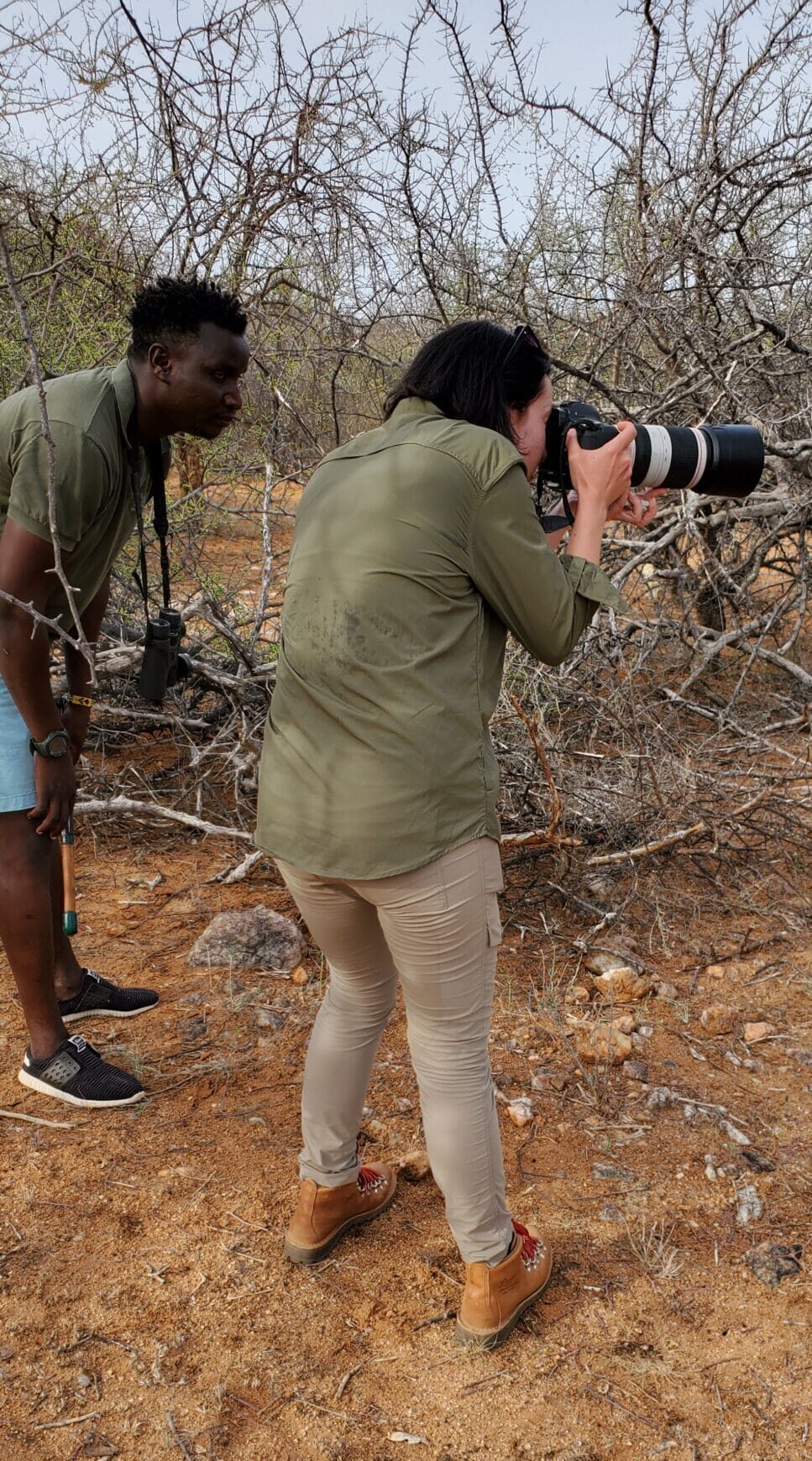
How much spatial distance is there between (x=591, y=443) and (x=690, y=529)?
3174mm

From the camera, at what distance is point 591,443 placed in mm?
1685

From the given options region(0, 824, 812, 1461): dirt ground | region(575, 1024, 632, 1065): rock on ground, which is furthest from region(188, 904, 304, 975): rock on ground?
region(575, 1024, 632, 1065): rock on ground

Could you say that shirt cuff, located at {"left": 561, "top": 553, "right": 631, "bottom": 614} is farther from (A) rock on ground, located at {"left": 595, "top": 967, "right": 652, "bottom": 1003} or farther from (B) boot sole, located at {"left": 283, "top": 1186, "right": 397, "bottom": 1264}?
(A) rock on ground, located at {"left": 595, "top": 967, "right": 652, "bottom": 1003}

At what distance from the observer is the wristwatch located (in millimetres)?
2078

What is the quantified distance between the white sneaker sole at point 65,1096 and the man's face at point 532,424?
1.62 meters

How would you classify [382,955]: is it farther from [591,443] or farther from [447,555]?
[591,443]

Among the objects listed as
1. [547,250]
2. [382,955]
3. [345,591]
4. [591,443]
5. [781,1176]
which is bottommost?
[781,1176]

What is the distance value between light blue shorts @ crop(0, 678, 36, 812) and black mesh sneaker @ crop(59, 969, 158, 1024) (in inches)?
27.3

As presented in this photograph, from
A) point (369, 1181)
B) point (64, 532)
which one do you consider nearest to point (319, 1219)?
point (369, 1181)

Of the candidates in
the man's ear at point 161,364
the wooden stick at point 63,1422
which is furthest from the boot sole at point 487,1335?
the man's ear at point 161,364

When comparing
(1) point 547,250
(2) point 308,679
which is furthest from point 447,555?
(1) point 547,250

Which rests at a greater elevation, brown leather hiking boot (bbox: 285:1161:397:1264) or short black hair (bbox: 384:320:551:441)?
short black hair (bbox: 384:320:551:441)

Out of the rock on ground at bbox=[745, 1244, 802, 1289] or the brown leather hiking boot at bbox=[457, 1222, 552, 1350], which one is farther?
the rock on ground at bbox=[745, 1244, 802, 1289]

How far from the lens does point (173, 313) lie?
210 cm
